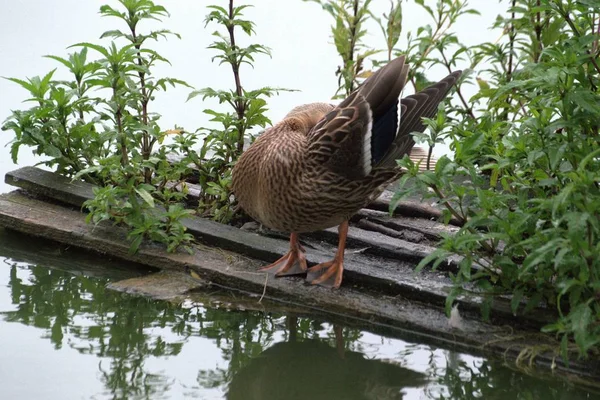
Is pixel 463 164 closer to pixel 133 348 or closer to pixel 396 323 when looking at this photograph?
pixel 396 323

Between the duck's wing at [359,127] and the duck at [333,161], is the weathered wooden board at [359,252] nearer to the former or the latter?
the duck at [333,161]

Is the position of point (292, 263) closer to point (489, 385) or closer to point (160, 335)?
point (160, 335)

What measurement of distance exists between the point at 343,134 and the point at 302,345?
2.47ft

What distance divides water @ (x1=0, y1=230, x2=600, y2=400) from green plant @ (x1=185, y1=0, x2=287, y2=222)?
65 centimetres

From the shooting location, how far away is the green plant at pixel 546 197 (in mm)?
2492

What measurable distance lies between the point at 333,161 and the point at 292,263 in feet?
1.59

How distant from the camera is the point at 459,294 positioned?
2.90 m

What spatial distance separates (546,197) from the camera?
2844 millimetres

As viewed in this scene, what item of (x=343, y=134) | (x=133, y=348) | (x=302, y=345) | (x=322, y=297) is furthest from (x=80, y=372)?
(x=343, y=134)

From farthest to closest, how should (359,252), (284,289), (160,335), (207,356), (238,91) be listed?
(238,91) < (359,252) < (284,289) < (160,335) < (207,356)

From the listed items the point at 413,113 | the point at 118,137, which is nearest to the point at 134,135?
the point at 118,137

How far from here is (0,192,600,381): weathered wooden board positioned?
2867 millimetres

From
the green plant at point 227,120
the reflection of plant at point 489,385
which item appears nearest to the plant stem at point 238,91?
the green plant at point 227,120

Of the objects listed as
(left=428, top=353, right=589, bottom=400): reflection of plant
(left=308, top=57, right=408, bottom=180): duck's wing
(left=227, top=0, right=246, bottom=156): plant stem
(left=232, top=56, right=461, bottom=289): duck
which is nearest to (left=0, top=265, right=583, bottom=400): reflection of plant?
(left=428, top=353, right=589, bottom=400): reflection of plant
